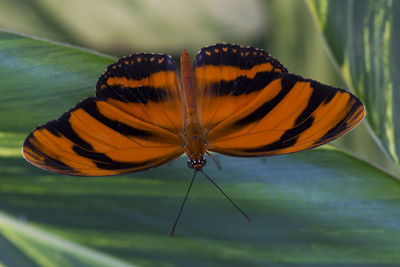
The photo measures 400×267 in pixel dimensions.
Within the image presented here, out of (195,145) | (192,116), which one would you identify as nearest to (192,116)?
(192,116)

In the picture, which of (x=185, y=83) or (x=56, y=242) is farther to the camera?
(x=185, y=83)

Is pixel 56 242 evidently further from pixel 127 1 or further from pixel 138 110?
pixel 127 1

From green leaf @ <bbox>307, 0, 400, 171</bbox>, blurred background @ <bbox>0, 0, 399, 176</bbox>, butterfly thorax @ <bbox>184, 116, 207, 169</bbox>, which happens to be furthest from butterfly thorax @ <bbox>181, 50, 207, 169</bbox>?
blurred background @ <bbox>0, 0, 399, 176</bbox>

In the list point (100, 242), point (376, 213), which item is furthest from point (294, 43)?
point (100, 242)

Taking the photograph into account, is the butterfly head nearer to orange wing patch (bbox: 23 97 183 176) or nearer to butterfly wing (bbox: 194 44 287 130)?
orange wing patch (bbox: 23 97 183 176)

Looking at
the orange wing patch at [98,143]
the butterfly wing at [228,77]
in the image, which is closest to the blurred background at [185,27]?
the butterfly wing at [228,77]

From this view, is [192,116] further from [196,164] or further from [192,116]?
[196,164]
